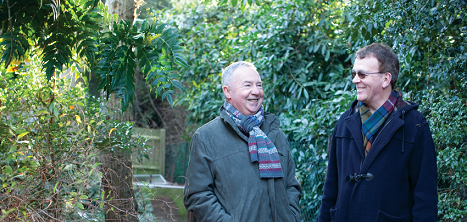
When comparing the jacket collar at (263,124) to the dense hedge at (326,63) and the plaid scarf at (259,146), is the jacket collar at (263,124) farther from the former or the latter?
the dense hedge at (326,63)

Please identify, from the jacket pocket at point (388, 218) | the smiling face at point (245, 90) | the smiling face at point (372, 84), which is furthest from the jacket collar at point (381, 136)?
the smiling face at point (245, 90)

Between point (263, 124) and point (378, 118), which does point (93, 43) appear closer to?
point (263, 124)

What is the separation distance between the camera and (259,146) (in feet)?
7.97

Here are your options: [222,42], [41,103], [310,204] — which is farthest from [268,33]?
[41,103]

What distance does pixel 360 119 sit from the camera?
2469mm

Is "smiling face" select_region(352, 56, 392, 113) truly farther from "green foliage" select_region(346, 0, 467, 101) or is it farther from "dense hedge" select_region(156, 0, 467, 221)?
"green foliage" select_region(346, 0, 467, 101)

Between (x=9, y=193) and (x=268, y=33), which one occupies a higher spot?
(x=268, y=33)

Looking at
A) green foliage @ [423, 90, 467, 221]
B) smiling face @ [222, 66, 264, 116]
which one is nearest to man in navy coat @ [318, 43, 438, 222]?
smiling face @ [222, 66, 264, 116]

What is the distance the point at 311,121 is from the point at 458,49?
1.71 meters

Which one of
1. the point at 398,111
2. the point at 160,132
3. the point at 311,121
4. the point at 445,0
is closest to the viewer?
the point at 398,111

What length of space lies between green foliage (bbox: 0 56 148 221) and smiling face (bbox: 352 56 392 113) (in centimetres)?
187

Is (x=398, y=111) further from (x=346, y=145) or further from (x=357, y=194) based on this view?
(x=357, y=194)

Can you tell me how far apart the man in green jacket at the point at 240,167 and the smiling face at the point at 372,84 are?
62 cm

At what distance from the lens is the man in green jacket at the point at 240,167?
2.35 m
